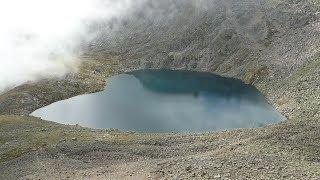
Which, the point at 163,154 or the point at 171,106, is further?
the point at 171,106

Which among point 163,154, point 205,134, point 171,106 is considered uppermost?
point 171,106

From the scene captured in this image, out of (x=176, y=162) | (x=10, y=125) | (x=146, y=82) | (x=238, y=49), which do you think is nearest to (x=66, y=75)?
(x=146, y=82)

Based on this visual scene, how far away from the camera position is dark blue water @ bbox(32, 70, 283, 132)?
335 ft

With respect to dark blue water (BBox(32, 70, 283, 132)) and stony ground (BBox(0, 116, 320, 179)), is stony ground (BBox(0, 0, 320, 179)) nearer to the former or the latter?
stony ground (BBox(0, 116, 320, 179))

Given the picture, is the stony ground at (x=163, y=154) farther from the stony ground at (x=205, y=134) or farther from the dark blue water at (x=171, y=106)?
the dark blue water at (x=171, y=106)

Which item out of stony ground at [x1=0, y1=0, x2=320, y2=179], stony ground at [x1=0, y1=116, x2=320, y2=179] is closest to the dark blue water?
stony ground at [x1=0, y1=0, x2=320, y2=179]

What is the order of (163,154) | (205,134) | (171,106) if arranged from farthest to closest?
(171,106), (205,134), (163,154)

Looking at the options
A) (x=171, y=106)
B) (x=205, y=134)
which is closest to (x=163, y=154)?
(x=205, y=134)

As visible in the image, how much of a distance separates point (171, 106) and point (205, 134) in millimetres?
33973

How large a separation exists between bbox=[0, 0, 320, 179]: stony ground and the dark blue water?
4.83 metres

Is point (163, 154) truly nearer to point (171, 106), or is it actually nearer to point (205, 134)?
point (205, 134)

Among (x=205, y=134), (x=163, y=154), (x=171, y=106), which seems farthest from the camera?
(x=171, y=106)

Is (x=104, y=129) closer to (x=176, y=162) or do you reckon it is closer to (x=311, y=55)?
(x=176, y=162)

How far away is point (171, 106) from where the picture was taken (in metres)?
120
